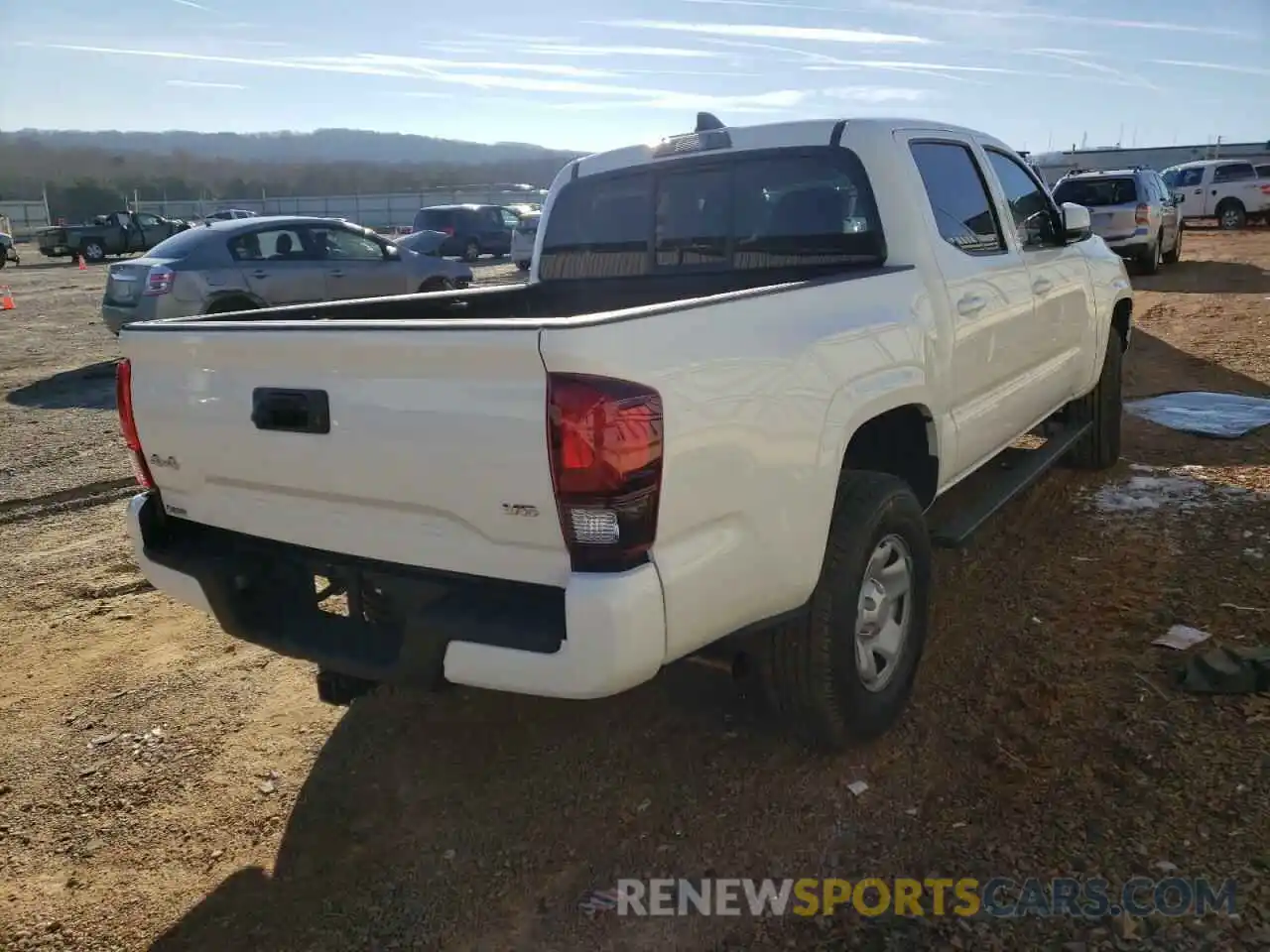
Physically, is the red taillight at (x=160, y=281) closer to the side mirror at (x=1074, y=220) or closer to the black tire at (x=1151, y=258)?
the side mirror at (x=1074, y=220)

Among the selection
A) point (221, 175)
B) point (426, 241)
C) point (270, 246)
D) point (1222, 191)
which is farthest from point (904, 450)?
point (221, 175)

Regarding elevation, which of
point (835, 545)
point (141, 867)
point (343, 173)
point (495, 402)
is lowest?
point (141, 867)

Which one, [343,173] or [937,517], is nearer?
[937,517]

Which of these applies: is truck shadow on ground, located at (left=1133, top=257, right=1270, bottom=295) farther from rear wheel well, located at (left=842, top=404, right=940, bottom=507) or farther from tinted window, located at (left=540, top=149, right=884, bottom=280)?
rear wheel well, located at (left=842, top=404, right=940, bottom=507)

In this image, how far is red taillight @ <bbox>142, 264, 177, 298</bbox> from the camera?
10.2 metres

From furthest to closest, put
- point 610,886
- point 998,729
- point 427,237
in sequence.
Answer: point 427,237
point 998,729
point 610,886

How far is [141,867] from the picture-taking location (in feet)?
9.23

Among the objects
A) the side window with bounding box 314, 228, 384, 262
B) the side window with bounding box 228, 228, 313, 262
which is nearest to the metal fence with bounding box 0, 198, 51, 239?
the side window with bounding box 314, 228, 384, 262

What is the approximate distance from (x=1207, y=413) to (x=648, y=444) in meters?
6.66

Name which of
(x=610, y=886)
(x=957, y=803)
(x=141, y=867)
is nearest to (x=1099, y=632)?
(x=957, y=803)

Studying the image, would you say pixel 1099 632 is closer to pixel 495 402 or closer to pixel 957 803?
pixel 957 803

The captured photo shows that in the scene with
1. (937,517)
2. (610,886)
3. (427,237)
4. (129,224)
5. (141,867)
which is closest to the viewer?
(610,886)

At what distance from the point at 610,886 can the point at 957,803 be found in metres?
1.04

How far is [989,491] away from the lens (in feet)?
14.2
